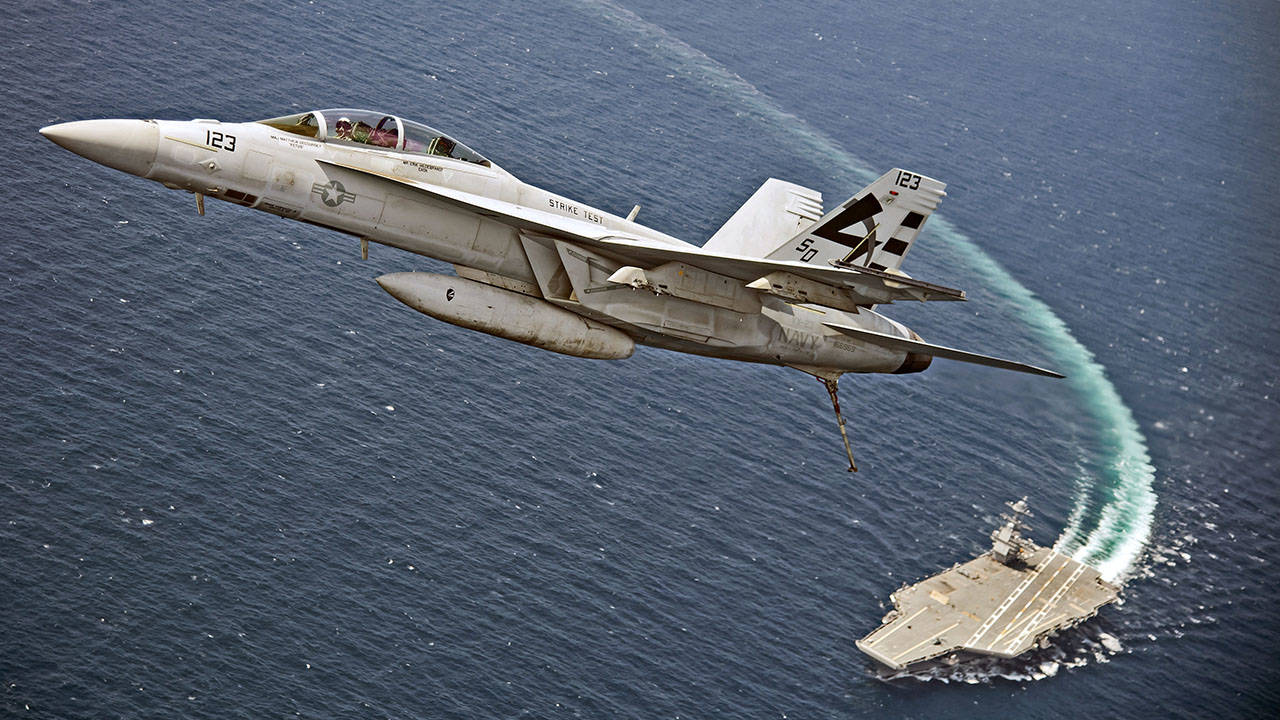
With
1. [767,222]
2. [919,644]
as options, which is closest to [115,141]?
[767,222]

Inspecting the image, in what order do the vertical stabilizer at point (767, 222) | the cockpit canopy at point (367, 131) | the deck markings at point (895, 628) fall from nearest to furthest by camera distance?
the cockpit canopy at point (367, 131) < the vertical stabilizer at point (767, 222) < the deck markings at point (895, 628)

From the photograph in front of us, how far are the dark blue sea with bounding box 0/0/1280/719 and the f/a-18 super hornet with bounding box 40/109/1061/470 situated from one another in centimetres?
5379

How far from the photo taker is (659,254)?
150 ft

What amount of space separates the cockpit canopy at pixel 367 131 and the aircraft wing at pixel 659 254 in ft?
4.55

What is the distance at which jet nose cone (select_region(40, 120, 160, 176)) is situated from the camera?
38.5 m

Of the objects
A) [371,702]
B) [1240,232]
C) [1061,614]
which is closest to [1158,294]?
[1240,232]

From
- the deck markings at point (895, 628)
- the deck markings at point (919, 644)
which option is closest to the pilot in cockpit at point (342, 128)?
→ the deck markings at point (895, 628)

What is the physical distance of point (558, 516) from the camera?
107812 mm

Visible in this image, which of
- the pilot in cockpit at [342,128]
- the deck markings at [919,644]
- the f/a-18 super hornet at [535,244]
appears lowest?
the deck markings at [919,644]

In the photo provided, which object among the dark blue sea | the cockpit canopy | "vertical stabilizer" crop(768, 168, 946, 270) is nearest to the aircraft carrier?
the dark blue sea

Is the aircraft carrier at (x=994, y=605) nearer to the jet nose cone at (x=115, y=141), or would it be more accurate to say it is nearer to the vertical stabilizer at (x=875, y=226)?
the vertical stabilizer at (x=875, y=226)

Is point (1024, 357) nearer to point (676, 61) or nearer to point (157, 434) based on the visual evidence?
point (676, 61)

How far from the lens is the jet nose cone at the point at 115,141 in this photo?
126 feet

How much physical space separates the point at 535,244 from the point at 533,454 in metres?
67.9
